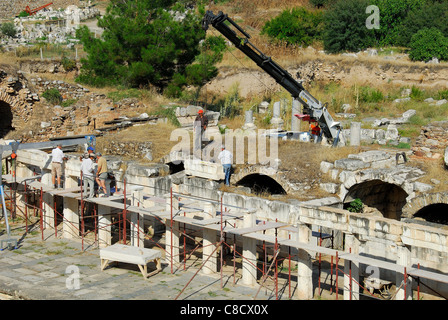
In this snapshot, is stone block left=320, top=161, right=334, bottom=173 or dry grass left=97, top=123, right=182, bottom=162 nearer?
stone block left=320, top=161, right=334, bottom=173

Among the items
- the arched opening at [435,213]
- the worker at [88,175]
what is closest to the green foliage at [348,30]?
the arched opening at [435,213]

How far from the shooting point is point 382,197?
17.1 m

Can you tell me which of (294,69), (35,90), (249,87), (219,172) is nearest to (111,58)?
(35,90)

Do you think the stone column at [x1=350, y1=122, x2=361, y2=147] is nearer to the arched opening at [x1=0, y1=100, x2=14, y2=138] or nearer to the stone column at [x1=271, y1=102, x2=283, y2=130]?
the stone column at [x1=271, y1=102, x2=283, y2=130]

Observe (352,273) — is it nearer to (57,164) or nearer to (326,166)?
(326,166)

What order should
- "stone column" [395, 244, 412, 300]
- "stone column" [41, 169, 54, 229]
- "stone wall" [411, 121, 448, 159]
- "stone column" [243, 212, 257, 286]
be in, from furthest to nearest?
1. "stone wall" [411, 121, 448, 159]
2. "stone column" [41, 169, 54, 229]
3. "stone column" [243, 212, 257, 286]
4. "stone column" [395, 244, 412, 300]

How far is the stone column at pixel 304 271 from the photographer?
483 inches

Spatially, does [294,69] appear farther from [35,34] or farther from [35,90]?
[35,34]

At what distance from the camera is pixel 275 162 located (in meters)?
17.2

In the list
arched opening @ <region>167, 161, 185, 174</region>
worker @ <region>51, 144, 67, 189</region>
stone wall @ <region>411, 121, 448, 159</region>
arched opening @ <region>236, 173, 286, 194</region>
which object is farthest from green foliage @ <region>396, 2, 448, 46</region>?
worker @ <region>51, 144, 67, 189</region>

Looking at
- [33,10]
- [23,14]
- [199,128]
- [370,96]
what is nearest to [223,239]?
[199,128]

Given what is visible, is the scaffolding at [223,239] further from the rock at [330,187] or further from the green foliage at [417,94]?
the green foliage at [417,94]

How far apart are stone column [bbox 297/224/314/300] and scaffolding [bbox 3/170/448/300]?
0.17 m

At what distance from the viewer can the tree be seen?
83.9ft
